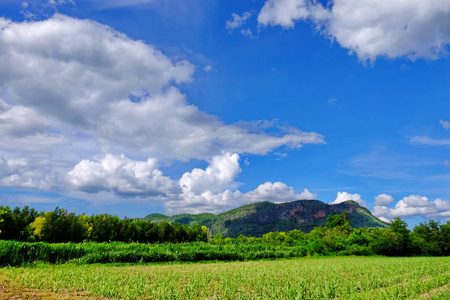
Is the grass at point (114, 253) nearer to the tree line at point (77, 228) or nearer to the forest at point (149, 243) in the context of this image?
the forest at point (149, 243)

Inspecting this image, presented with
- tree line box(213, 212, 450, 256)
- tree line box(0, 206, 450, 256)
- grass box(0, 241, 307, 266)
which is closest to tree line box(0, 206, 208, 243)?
tree line box(0, 206, 450, 256)

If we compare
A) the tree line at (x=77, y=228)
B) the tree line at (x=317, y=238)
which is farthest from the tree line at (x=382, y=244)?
the tree line at (x=77, y=228)

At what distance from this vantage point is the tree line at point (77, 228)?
156ft

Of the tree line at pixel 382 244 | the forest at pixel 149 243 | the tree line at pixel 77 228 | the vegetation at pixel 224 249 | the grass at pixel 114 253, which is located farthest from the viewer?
the tree line at pixel 77 228

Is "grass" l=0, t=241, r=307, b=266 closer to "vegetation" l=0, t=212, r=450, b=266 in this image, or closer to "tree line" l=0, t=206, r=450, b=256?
"vegetation" l=0, t=212, r=450, b=266

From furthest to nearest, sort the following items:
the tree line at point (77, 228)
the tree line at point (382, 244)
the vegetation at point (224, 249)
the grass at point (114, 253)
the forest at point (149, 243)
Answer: the tree line at point (77, 228) < the tree line at point (382, 244) < the forest at point (149, 243) < the vegetation at point (224, 249) < the grass at point (114, 253)

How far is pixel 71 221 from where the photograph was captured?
4959 cm

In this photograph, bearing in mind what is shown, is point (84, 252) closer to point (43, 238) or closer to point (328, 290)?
point (328, 290)

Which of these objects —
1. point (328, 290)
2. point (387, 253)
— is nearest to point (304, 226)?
point (387, 253)

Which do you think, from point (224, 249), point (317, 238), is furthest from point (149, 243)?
point (317, 238)

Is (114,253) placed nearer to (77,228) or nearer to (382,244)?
(77,228)

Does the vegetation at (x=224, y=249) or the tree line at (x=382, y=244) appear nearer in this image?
the vegetation at (x=224, y=249)

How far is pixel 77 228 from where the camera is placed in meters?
49.9

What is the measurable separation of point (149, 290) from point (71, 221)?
46.0m
